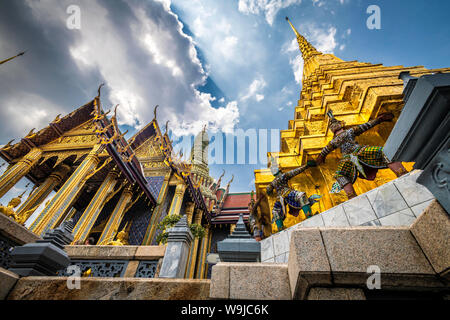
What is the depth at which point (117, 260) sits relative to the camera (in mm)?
4406

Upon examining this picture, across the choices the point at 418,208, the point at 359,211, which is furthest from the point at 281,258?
the point at 418,208

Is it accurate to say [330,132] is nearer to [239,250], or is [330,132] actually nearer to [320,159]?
[320,159]

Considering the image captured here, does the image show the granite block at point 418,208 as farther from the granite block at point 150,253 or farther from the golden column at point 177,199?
the golden column at point 177,199

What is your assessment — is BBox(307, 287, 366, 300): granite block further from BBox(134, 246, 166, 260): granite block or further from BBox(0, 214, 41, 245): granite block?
BBox(0, 214, 41, 245): granite block

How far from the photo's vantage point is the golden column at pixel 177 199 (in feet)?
32.1

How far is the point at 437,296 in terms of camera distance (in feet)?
5.24

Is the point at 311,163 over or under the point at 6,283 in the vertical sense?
over

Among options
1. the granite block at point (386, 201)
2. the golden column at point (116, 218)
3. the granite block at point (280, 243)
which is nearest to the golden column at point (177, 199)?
the golden column at point (116, 218)

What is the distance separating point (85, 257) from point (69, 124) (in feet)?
23.9

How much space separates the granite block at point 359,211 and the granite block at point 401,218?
0.25 meters

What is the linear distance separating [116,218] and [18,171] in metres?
3.87

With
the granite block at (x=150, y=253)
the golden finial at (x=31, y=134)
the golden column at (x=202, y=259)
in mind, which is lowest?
the granite block at (x=150, y=253)
